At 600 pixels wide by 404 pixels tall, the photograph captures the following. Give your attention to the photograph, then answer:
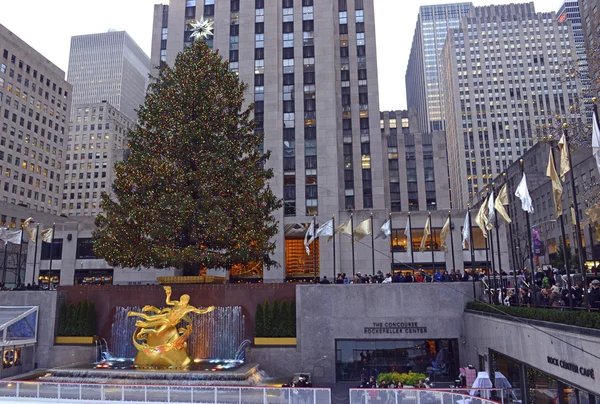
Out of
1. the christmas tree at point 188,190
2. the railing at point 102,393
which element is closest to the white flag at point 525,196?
the railing at point 102,393

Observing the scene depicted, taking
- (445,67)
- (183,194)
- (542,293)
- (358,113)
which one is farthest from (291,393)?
(445,67)

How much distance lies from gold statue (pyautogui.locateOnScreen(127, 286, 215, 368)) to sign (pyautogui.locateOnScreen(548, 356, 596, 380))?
57.3 feet

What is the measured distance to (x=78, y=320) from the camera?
30.7 metres

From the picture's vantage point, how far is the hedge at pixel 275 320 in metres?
29.4

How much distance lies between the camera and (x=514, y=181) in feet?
281

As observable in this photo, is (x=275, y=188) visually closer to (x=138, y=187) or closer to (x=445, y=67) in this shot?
(x=138, y=187)

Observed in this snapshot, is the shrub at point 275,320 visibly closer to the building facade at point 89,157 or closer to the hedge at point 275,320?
the hedge at point 275,320

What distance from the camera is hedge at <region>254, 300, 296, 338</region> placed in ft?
96.5

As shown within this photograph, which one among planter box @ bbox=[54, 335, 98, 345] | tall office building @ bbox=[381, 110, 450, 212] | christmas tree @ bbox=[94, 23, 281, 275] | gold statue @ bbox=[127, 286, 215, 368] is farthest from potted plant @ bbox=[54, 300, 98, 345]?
tall office building @ bbox=[381, 110, 450, 212]

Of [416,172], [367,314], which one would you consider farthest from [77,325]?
[416,172]

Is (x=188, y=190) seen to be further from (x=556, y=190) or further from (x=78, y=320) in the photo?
(x=556, y=190)

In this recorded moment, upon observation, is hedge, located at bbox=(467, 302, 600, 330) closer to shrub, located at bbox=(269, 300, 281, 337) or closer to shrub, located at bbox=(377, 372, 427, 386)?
shrub, located at bbox=(377, 372, 427, 386)

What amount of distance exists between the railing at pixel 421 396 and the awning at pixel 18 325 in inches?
851

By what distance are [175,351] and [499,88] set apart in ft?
505
